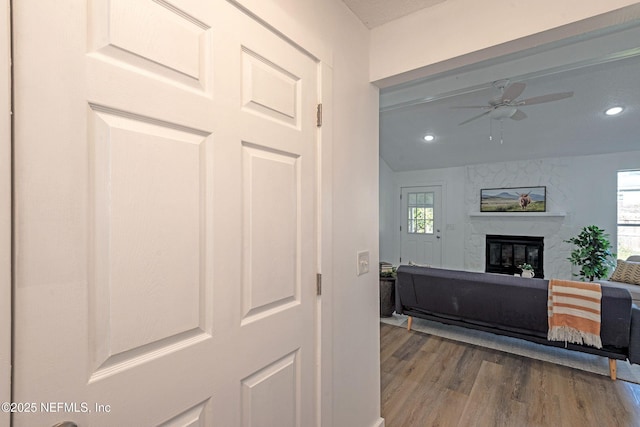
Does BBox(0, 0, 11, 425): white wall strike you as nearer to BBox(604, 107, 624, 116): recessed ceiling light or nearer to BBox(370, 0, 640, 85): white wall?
BBox(370, 0, 640, 85): white wall

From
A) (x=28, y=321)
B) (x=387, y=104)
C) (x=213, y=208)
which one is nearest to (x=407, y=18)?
(x=213, y=208)

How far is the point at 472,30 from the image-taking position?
1.42m

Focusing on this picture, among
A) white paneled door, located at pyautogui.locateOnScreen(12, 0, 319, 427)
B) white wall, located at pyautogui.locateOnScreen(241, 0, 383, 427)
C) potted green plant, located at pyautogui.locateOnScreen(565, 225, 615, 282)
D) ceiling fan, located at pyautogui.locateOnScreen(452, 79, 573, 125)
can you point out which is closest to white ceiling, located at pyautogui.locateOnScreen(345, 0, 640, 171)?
ceiling fan, located at pyautogui.locateOnScreen(452, 79, 573, 125)

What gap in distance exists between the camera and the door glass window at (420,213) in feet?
23.3

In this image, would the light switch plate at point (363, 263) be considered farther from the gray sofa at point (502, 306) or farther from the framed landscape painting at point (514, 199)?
the framed landscape painting at point (514, 199)

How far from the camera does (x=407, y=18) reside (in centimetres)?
160

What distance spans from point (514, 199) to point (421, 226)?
1.93 m

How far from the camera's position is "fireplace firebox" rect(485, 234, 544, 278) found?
5.89m

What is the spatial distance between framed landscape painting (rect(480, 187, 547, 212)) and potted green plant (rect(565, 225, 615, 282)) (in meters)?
0.93

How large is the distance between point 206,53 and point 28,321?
788mm

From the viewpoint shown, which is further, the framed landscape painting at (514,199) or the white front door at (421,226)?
the white front door at (421,226)

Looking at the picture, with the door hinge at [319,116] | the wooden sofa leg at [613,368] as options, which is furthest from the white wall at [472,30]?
the wooden sofa leg at [613,368]

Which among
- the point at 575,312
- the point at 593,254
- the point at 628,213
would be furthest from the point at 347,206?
the point at 628,213

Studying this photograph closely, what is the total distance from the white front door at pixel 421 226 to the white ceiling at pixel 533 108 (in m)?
0.77
